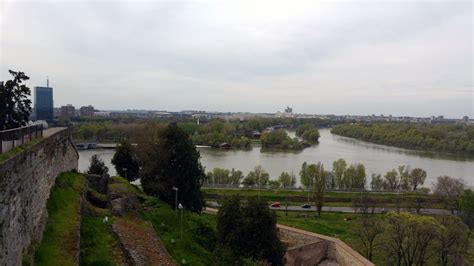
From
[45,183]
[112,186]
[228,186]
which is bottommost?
[228,186]

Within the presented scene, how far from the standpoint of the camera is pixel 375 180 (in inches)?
1019

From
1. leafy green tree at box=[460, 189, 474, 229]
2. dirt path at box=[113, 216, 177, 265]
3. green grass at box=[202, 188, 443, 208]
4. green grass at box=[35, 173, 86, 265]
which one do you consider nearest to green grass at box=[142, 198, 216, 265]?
dirt path at box=[113, 216, 177, 265]

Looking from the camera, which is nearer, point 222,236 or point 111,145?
point 222,236

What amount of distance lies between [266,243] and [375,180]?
18884 mm

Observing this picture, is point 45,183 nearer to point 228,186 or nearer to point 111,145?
point 228,186

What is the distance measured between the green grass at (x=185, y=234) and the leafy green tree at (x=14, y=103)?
3547 millimetres

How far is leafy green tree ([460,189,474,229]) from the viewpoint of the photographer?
53.2 feet

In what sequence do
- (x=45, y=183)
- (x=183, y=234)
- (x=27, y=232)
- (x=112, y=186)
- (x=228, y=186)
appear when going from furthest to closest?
(x=228, y=186) → (x=112, y=186) → (x=183, y=234) → (x=45, y=183) → (x=27, y=232)

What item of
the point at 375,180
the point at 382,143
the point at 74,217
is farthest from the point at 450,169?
the point at 74,217

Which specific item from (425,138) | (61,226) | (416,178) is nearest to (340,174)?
(416,178)

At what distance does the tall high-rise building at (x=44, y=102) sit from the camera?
21.8 metres

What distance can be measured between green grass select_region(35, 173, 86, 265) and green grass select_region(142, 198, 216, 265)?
199 centimetres

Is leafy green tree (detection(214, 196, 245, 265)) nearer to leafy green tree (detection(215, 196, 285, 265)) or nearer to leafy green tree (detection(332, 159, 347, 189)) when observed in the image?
leafy green tree (detection(215, 196, 285, 265))

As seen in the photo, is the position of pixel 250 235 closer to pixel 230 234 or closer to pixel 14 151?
pixel 230 234
